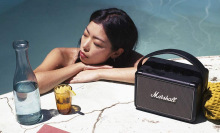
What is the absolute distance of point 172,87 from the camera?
1275 mm

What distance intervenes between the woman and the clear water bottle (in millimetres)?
199

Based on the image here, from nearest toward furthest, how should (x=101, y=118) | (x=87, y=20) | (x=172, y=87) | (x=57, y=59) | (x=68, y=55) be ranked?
(x=172, y=87) < (x=101, y=118) < (x=57, y=59) < (x=68, y=55) < (x=87, y=20)

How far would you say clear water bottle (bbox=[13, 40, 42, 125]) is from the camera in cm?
129

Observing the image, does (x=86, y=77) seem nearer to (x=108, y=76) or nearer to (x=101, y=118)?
(x=108, y=76)

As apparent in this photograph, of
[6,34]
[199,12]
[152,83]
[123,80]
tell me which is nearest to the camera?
[152,83]

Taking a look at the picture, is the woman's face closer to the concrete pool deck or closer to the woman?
the woman

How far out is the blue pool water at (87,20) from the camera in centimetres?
331

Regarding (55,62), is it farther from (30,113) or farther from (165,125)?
(165,125)

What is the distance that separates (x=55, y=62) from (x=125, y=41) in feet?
1.41

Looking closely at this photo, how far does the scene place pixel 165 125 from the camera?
1341 millimetres

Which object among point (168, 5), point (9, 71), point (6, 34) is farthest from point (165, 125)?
point (168, 5)

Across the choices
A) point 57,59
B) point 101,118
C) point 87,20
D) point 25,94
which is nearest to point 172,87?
point 101,118

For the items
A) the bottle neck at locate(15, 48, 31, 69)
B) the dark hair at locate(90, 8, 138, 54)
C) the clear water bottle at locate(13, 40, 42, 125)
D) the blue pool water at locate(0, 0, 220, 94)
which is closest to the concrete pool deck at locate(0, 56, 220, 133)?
the clear water bottle at locate(13, 40, 42, 125)

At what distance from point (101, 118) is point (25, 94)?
33 centimetres
